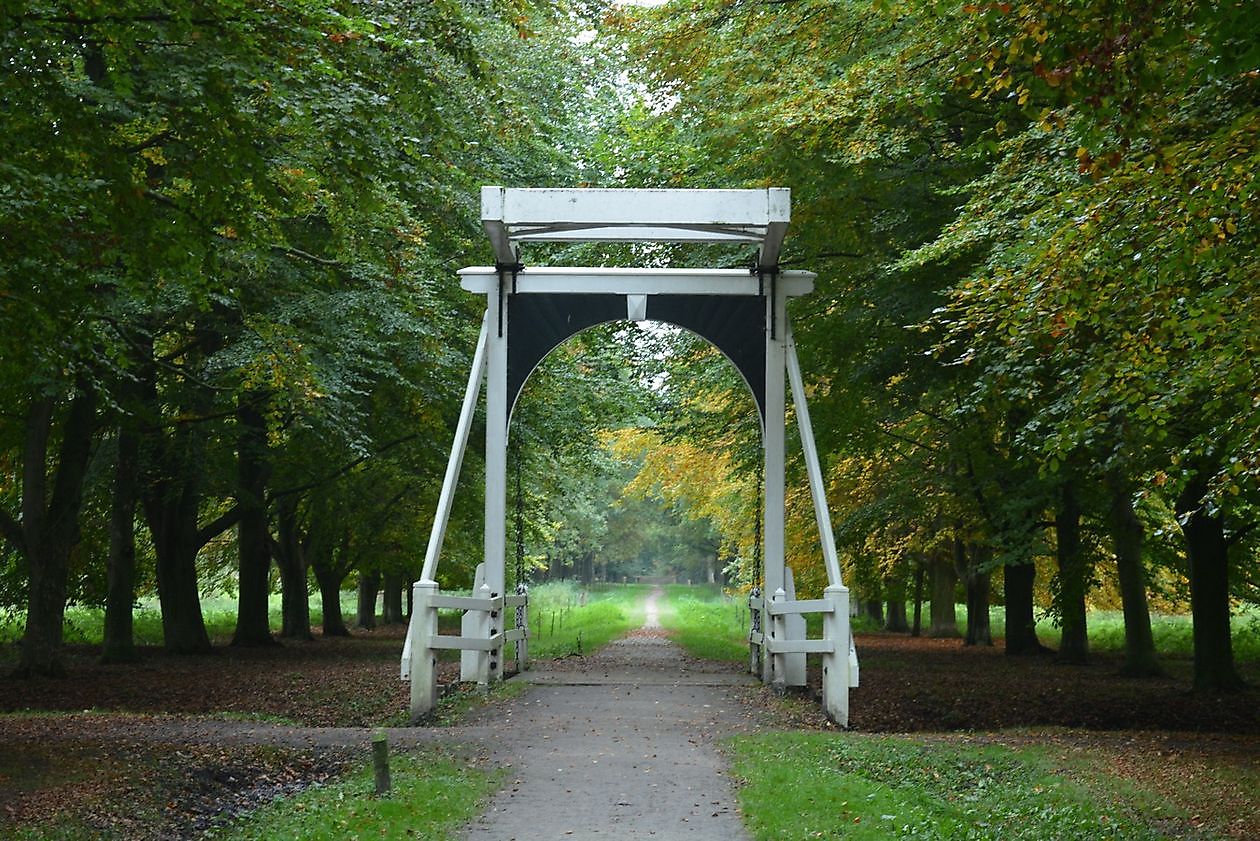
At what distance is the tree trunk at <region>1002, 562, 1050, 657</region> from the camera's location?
22391 millimetres

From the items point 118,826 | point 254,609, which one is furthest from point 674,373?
point 118,826

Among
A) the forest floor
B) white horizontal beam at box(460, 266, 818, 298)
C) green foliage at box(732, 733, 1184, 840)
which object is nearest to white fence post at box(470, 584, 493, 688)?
the forest floor

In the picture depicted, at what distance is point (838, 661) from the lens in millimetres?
12102

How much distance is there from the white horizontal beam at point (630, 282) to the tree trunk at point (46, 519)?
5603 millimetres

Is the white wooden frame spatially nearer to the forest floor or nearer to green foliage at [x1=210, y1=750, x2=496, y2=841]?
the forest floor

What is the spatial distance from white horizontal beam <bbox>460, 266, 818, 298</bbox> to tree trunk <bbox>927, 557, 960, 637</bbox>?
16.6m

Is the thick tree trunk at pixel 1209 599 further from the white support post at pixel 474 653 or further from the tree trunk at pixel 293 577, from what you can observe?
the tree trunk at pixel 293 577

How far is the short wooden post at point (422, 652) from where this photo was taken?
39.7ft

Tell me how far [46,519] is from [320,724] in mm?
5640

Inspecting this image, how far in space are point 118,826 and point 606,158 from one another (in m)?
15.7

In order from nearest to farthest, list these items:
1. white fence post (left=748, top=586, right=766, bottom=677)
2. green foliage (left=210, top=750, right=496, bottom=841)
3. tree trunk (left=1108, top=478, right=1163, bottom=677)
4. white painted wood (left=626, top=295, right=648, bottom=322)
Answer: green foliage (left=210, top=750, right=496, bottom=841)
white painted wood (left=626, top=295, right=648, bottom=322)
white fence post (left=748, top=586, right=766, bottom=677)
tree trunk (left=1108, top=478, right=1163, bottom=677)

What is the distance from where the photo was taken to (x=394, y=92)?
11.1 metres

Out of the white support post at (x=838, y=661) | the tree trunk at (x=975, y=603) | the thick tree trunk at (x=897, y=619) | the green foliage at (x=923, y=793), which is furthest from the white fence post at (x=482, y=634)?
the thick tree trunk at (x=897, y=619)

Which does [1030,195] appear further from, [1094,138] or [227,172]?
[227,172]
